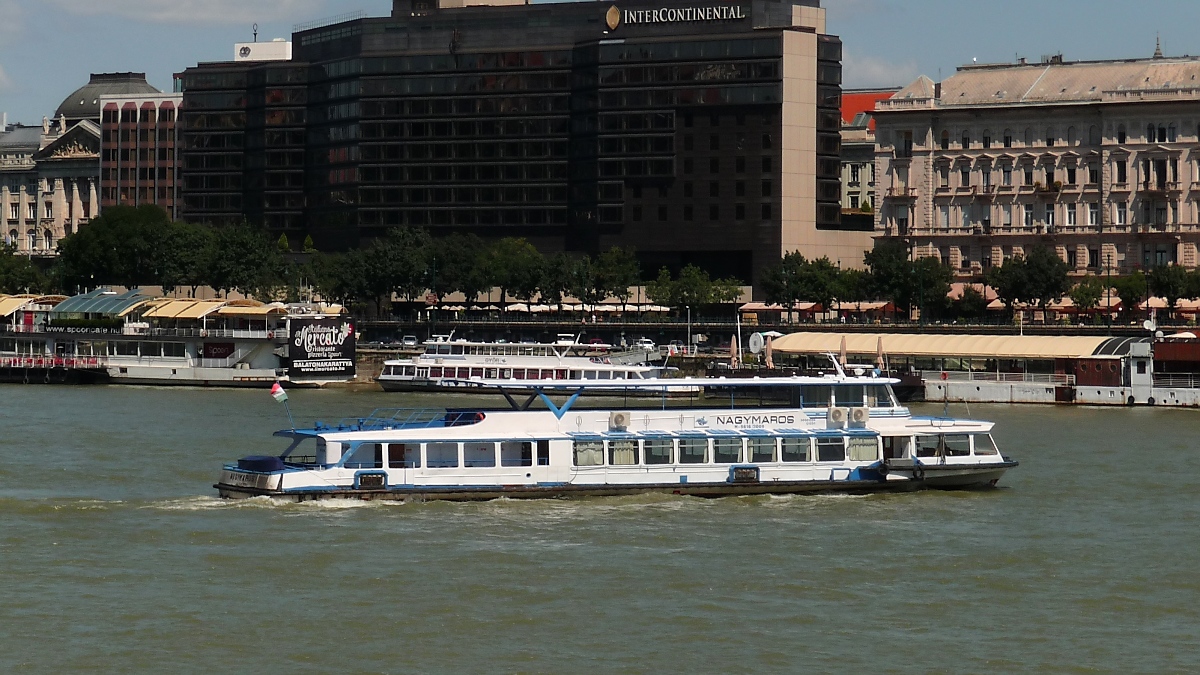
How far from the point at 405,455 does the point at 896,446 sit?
558 inches

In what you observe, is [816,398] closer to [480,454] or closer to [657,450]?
[657,450]

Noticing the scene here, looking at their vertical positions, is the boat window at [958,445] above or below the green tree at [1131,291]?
below

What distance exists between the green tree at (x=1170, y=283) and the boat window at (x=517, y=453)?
9046cm

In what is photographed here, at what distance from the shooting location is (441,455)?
53.1 meters

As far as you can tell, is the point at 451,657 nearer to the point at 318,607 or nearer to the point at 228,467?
the point at 318,607

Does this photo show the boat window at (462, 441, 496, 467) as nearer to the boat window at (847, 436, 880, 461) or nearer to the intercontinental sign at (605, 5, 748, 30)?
the boat window at (847, 436, 880, 461)

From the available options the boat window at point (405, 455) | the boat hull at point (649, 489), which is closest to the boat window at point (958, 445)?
the boat hull at point (649, 489)

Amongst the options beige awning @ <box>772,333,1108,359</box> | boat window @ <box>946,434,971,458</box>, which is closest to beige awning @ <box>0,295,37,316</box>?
beige awning @ <box>772,333,1108,359</box>

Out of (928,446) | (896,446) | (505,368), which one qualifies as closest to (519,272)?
(505,368)

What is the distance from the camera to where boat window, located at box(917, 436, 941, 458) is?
5606cm

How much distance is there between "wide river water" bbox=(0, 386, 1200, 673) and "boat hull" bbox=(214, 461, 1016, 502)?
1.44ft

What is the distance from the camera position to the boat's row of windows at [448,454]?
52.6 metres

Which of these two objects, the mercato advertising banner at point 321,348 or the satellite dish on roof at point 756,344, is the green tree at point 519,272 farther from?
the satellite dish on roof at point 756,344

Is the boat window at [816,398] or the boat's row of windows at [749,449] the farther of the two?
the boat window at [816,398]
